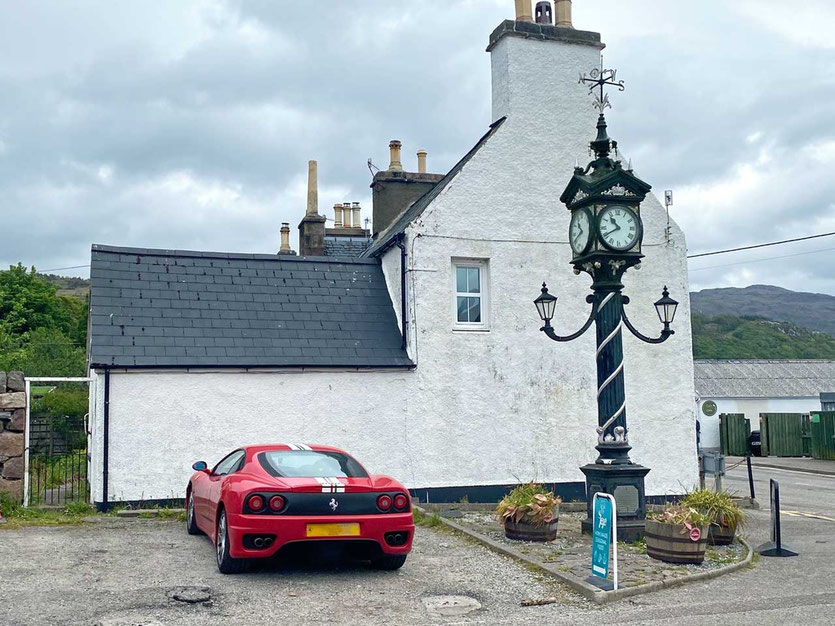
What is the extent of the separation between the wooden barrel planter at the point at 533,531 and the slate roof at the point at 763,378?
35411 mm

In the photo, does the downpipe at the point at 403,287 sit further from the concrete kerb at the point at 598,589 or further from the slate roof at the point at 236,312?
the concrete kerb at the point at 598,589

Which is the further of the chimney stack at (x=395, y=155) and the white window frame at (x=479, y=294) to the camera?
the chimney stack at (x=395, y=155)

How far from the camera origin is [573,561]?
352 inches

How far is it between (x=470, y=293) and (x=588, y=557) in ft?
21.8

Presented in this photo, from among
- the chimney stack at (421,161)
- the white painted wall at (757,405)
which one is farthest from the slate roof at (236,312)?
the white painted wall at (757,405)

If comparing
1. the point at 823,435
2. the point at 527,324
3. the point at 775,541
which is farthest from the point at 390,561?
the point at 823,435

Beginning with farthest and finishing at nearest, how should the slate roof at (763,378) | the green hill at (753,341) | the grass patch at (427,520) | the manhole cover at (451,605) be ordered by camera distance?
the green hill at (753,341) → the slate roof at (763,378) → the grass patch at (427,520) → the manhole cover at (451,605)

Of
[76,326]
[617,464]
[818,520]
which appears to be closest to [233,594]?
[617,464]

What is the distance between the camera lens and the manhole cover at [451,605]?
23.1 feet

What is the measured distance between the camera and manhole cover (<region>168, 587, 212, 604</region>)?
715 centimetres

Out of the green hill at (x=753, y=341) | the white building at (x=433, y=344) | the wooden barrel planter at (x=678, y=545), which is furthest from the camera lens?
the green hill at (x=753, y=341)

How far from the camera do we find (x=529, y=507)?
33.0 feet

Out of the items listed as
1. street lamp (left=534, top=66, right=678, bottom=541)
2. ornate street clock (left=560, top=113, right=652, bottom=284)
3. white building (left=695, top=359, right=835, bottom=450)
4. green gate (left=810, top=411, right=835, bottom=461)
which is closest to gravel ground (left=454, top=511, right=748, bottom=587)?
street lamp (left=534, top=66, right=678, bottom=541)

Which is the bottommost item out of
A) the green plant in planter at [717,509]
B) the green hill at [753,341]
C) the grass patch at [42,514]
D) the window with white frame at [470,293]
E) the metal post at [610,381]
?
the grass patch at [42,514]
